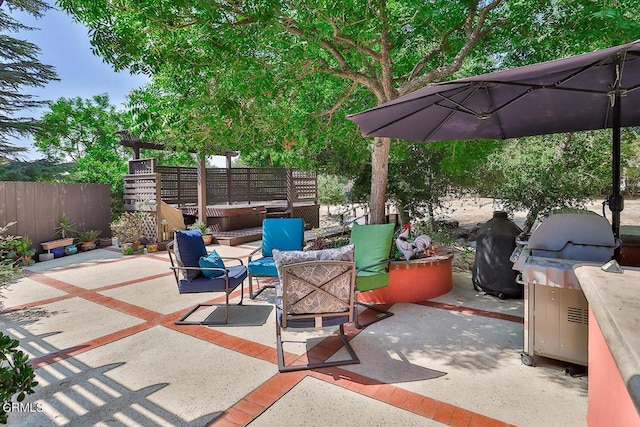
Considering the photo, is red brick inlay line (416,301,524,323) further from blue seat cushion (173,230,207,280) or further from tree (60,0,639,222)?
blue seat cushion (173,230,207,280)

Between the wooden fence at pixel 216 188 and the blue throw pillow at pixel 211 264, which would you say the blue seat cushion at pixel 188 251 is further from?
the wooden fence at pixel 216 188

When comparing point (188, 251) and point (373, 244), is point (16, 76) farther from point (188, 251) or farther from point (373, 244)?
point (373, 244)

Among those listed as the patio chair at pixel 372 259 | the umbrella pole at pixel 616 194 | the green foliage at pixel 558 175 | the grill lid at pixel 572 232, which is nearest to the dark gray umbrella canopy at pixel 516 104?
the umbrella pole at pixel 616 194

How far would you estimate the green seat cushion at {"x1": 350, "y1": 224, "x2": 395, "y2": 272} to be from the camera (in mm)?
3990

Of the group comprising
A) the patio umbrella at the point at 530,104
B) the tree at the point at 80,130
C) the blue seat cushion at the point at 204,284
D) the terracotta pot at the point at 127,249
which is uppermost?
the tree at the point at 80,130

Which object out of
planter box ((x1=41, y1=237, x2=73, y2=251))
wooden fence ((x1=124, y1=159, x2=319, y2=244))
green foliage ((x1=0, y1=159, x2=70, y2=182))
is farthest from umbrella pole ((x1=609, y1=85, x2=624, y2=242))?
green foliage ((x1=0, y1=159, x2=70, y2=182))

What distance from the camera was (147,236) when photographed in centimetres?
866

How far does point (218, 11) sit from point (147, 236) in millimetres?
6442

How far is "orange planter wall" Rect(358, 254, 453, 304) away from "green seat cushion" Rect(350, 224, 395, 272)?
369 millimetres

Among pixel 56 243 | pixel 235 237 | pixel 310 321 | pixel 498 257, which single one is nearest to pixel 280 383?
pixel 310 321

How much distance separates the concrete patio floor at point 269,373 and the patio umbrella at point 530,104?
1554 millimetres

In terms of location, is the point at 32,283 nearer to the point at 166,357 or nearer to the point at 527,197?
the point at 166,357

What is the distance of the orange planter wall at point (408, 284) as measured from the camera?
425 centimetres

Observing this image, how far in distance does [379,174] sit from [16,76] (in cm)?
1635
